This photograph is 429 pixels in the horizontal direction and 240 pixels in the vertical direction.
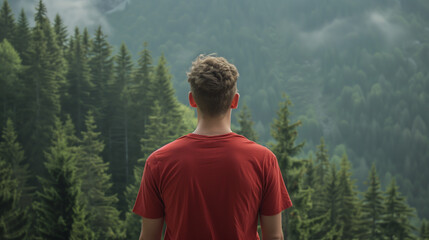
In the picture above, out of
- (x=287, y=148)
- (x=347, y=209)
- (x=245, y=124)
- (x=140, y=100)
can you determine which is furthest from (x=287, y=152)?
(x=140, y=100)

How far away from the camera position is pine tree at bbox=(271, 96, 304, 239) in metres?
21.4

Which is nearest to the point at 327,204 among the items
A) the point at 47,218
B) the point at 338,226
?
the point at 338,226

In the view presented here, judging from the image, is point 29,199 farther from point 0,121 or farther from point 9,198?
point 0,121

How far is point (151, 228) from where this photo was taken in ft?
9.66

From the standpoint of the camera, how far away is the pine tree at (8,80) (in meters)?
45.6

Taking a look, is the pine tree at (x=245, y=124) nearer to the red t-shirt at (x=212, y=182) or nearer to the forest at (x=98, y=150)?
the forest at (x=98, y=150)

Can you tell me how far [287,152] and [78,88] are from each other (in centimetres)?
3574

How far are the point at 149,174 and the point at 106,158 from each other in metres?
49.4

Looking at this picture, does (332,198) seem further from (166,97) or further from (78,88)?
(78,88)

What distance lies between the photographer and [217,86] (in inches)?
108

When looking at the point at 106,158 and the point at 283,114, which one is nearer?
the point at 283,114

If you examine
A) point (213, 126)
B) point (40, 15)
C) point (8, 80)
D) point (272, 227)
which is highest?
point (40, 15)

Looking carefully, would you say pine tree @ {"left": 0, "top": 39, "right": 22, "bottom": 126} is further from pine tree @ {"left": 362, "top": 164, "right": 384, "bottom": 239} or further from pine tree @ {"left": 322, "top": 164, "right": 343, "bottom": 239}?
pine tree @ {"left": 362, "top": 164, "right": 384, "bottom": 239}

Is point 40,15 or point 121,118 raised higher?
point 40,15
